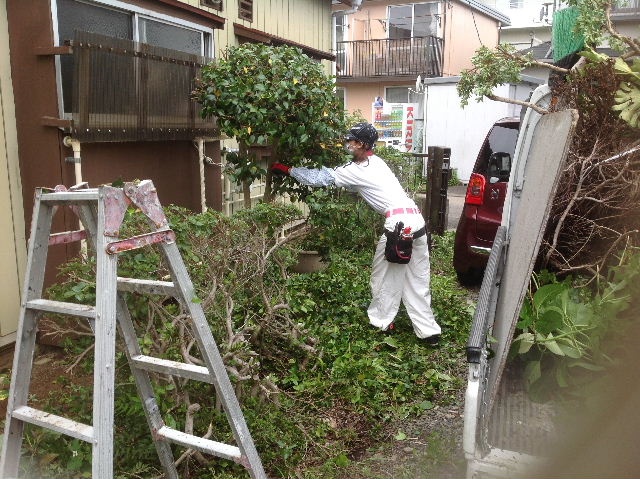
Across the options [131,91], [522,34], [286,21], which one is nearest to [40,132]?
[131,91]

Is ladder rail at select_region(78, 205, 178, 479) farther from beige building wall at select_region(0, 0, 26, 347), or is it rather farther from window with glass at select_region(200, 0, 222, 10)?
window with glass at select_region(200, 0, 222, 10)

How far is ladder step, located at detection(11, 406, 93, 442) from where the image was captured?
2.03 m

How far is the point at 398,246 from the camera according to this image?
4684mm

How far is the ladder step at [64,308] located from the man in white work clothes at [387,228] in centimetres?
294

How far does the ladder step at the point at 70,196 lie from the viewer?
2.07 metres

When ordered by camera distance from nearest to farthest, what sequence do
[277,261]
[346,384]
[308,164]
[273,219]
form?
[346,384] → [277,261] → [273,219] → [308,164]

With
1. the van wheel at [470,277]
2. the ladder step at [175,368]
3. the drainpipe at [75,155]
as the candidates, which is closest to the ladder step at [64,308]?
the ladder step at [175,368]

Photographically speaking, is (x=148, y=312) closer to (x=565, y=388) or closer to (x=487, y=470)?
(x=487, y=470)

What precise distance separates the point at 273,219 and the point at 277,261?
1.56 feet

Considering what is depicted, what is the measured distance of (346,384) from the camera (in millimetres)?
3965

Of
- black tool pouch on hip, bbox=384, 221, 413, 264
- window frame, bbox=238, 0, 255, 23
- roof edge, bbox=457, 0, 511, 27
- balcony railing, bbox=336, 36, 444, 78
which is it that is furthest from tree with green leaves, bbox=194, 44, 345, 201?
roof edge, bbox=457, 0, 511, 27

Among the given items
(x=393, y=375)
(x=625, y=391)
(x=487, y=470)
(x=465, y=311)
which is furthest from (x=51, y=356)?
(x=625, y=391)

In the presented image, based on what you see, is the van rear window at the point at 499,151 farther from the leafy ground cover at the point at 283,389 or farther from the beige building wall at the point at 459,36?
the beige building wall at the point at 459,36

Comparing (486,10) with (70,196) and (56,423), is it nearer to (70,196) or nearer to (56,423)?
(70,196)
